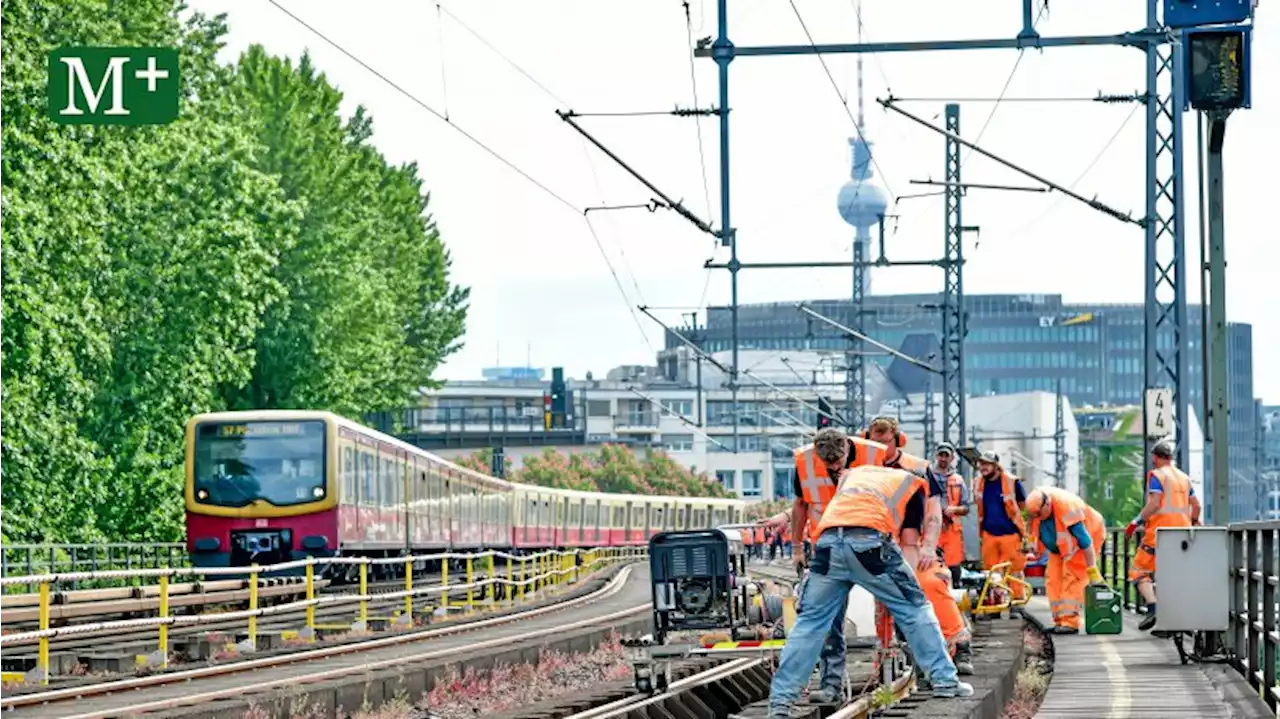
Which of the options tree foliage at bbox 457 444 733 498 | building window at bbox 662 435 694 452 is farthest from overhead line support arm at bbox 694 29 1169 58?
building window at bbox 662 435 694 452

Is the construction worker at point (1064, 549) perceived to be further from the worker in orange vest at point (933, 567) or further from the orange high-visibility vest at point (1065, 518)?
the worker in orange vest at point (933, 567)

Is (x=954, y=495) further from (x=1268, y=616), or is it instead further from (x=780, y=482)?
(x=780, y=482)

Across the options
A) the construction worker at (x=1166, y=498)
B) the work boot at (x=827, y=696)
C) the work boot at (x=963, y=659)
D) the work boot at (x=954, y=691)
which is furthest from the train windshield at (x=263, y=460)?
Answer: the work boot at (x=954, y=691)

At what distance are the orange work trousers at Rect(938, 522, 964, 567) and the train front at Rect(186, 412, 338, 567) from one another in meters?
17.4

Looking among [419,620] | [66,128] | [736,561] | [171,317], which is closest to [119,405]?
[171,317]

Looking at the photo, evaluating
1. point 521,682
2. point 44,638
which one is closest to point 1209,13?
point 44,638

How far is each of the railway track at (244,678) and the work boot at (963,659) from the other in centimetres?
424

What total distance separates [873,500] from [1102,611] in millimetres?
10317

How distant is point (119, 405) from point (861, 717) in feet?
124

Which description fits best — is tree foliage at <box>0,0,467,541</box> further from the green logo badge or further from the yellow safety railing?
the green logo badge

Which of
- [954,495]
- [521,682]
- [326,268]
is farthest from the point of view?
[326,268]

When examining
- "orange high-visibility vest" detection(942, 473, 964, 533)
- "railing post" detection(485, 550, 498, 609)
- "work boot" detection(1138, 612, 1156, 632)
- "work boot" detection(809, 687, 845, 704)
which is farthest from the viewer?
"railing post" detection(485, 550, 498, 609)

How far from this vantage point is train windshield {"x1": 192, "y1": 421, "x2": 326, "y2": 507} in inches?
1617

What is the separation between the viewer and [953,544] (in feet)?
81.5
